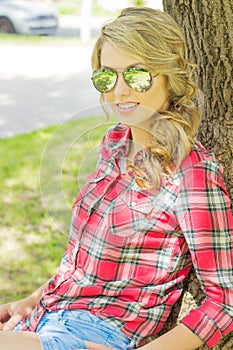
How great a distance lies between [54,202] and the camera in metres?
2.22

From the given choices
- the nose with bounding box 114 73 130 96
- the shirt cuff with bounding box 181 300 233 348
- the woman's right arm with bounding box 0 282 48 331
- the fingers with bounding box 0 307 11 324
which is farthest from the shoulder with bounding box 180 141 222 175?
the fingers with bounding box 0 307 11 324

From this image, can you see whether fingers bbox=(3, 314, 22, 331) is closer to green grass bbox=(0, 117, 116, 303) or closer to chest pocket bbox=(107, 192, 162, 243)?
green grass bbox=(0, 117, 116, 303)

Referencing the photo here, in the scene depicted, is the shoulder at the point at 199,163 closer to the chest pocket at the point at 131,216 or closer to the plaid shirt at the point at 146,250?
the plaid shirt at the point at 146,250

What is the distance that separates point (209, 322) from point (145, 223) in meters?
0.30

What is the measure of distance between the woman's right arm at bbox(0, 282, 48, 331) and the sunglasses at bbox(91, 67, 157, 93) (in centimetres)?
66

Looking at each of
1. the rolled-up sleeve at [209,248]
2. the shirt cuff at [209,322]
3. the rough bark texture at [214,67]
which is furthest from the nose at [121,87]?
the shirt cuff at [209,322]

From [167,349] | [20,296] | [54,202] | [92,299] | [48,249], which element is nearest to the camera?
[167,349]

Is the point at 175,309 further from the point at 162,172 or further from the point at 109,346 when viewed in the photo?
the point at 162,172

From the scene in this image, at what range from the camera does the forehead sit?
1.95 metres

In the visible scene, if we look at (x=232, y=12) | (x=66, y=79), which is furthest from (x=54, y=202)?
(x=66, y=79)

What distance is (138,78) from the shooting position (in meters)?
1.96

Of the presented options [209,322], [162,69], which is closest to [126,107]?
[162,69]

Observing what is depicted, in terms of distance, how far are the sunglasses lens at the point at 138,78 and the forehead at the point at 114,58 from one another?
2cm

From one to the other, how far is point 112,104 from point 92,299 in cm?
52
